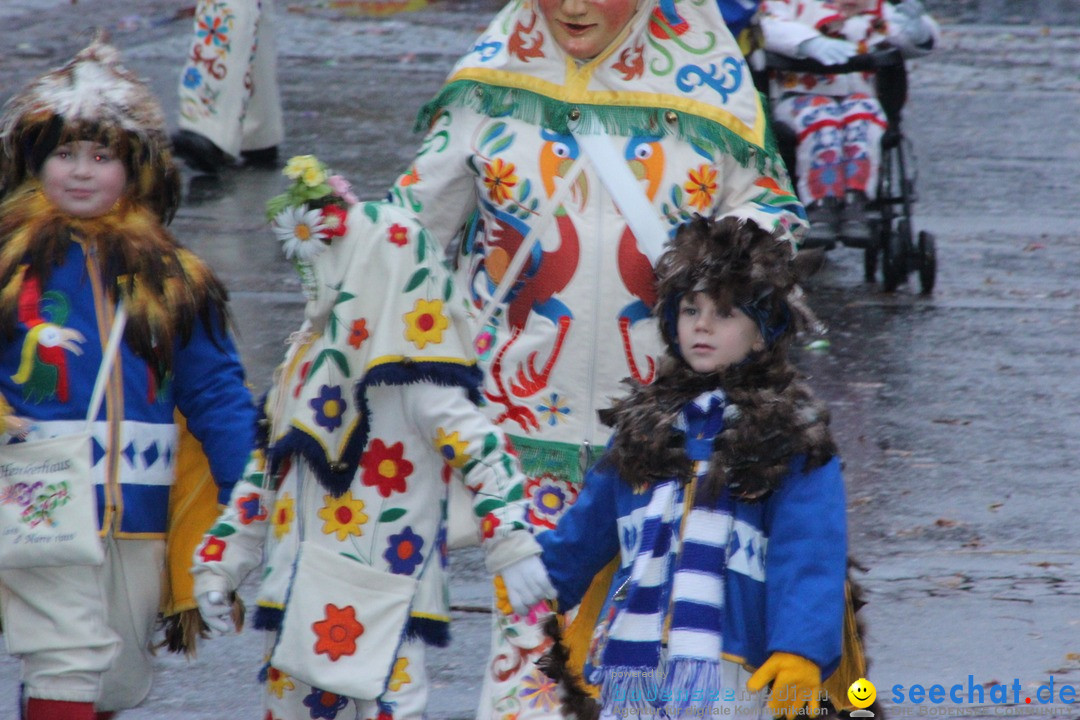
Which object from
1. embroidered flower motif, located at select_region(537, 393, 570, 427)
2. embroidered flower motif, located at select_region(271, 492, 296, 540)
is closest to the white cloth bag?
embroidered flower motif, located at select_region(271, 492, 296, 540)

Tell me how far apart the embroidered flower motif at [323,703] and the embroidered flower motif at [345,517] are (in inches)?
13.4

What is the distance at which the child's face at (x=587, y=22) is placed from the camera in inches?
162

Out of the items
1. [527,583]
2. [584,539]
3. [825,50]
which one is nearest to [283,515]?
[527,583]

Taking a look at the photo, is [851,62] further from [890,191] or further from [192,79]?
[192,79]

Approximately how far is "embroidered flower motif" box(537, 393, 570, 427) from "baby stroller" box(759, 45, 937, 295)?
15.0 feet

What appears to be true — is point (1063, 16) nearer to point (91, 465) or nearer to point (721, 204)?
point (721, 204)

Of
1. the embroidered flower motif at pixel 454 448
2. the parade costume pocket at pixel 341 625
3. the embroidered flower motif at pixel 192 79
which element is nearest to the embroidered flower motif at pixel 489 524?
the embroidered flower motif at pixel 454 448

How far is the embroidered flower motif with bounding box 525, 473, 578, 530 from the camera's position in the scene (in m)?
4.12

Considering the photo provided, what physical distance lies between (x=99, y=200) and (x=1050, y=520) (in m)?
3.54

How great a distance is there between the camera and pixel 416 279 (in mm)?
3658

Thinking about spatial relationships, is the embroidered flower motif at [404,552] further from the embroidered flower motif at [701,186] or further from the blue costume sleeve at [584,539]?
the embroidered flower motif at [701,186]

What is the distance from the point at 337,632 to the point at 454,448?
0.45m

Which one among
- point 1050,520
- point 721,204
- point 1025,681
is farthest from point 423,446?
point 1050,520

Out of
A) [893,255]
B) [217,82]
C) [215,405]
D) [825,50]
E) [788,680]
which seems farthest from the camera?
[217,82]
